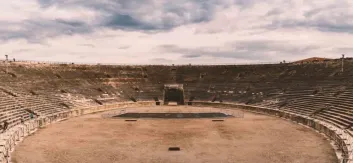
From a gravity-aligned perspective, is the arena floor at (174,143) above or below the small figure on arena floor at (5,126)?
below

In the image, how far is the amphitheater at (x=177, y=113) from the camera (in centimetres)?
2584

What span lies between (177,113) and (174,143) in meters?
22.1

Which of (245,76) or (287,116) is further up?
(245,76)

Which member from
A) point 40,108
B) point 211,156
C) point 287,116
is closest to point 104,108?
point 40,108

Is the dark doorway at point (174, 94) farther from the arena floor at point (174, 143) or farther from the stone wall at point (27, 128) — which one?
the arena floor at point (174, 143)

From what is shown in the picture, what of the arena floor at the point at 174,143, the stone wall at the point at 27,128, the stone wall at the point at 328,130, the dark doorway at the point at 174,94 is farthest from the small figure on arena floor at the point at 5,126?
the dark doorway at the point at 174,94

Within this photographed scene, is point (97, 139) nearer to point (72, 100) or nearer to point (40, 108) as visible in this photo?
point (40, 108)

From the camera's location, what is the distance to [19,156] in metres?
24.2

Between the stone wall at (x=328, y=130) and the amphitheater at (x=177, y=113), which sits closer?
the stone wall at (x=328, y=130)

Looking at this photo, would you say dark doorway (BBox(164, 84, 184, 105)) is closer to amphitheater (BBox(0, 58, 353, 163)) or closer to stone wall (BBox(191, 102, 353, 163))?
amphitheater (BBox(0, 58, 353, 163))

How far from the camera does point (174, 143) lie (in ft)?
95.7

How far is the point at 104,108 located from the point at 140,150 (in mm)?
31265

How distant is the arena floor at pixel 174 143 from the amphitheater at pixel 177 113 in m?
0.08

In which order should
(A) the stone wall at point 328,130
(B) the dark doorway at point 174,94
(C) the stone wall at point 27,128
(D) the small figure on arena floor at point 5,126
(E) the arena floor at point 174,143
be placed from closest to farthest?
1. (A) the stone wall at point 328,130
2. (E) the arena floor at point 174,143
3. (C) the stone wall at point 27,128
4. (D) the small figure on arena floor at point 5,126
5. (B) the dark doorway at point 174,94
